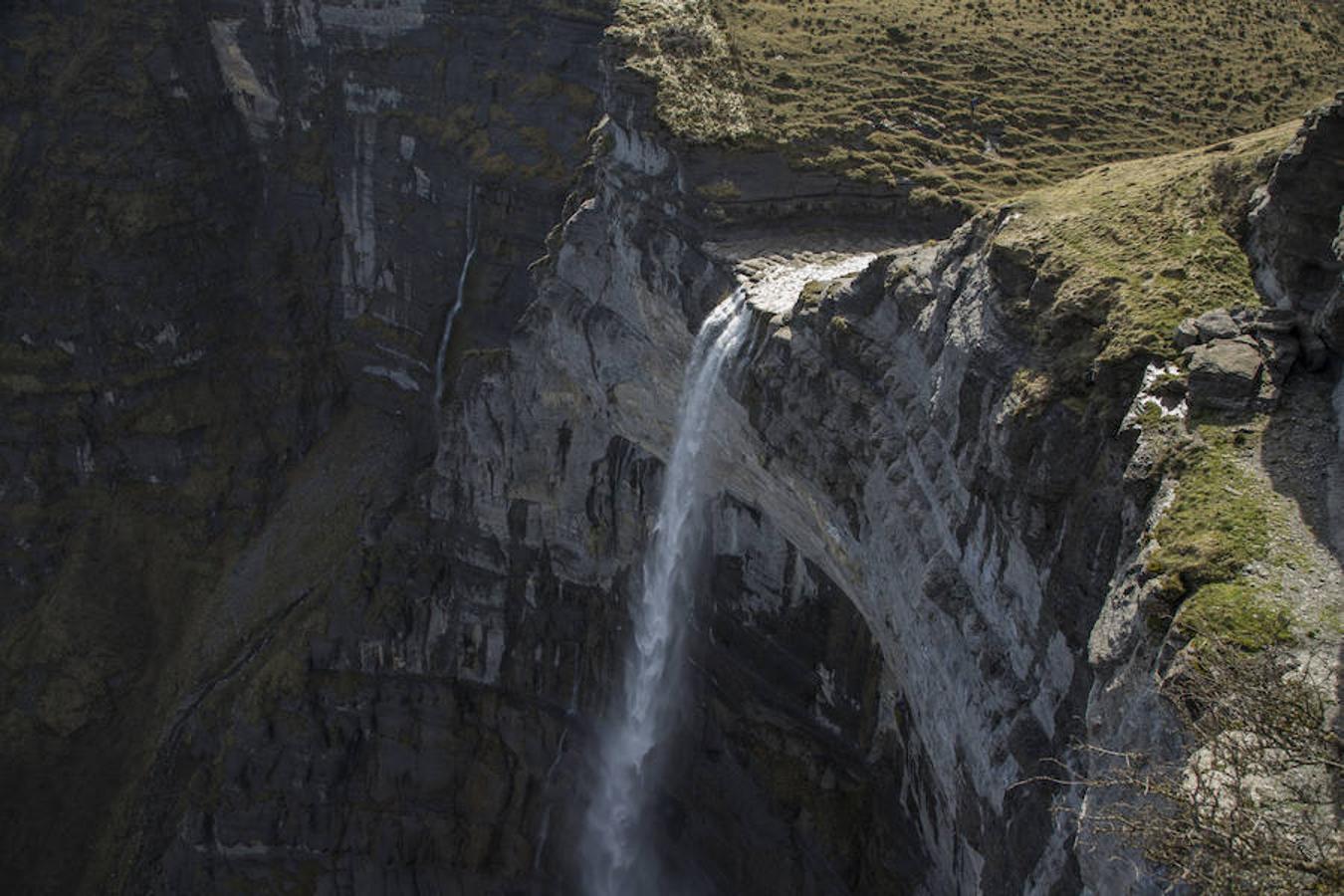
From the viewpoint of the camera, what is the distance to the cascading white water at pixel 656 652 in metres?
38.4

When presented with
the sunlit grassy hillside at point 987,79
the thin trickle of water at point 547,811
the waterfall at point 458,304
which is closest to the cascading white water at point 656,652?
the thin trickle of water at point 547,811

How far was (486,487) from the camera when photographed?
52.8m

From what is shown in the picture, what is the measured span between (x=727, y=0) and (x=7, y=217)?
153 ft

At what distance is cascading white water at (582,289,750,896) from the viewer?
3844 centimetres

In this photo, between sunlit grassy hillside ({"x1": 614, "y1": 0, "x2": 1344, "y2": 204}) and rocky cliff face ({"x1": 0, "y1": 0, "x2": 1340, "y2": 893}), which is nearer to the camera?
rocky cliff face ({"x1": 0, "y1": 0, "x2": 1340, "y2": 893})

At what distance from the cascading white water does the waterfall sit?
25090 millimetres

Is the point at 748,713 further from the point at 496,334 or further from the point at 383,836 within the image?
the point at 496,334

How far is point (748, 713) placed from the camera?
41312mm

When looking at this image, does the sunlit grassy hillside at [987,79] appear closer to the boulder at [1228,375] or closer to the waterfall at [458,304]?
the waterfall at [458,304]

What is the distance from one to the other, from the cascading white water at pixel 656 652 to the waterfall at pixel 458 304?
2509 centimetres

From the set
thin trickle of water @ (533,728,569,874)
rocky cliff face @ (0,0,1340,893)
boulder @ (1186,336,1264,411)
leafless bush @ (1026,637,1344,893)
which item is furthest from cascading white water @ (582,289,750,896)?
leafless bush @ (1026,637,1344,893)

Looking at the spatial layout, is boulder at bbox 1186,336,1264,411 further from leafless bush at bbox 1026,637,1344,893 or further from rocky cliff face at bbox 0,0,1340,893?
leafless bush at bbox 1026,637,1344,893

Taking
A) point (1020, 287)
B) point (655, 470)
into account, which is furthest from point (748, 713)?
point (1020, 287)

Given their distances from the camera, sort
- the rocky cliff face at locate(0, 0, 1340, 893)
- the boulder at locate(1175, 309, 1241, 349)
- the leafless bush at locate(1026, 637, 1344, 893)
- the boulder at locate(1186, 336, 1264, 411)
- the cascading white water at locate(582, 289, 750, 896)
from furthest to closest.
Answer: the cascading white water at locate(582, 289, 750, 896) < the rocky cliff face at locate(0, 0, 1340, 893) < the boulder at locate(1175, 309, 1241, 349) < the boulder at locate(1186, 336, 1264, 411) < the leafless bush at locate(1026, 637, 1344, 893)
